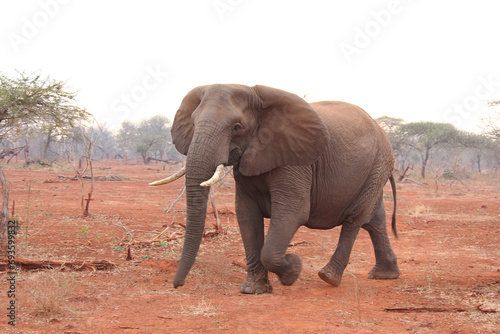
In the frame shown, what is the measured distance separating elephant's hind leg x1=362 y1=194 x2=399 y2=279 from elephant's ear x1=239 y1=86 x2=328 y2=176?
222 centimetres

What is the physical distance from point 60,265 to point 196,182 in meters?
2.79

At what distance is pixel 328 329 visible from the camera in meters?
3.95

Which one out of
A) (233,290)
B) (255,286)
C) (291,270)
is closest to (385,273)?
(291,270)

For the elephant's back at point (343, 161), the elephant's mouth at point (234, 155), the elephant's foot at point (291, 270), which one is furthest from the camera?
the elephant's back at point (343, 161)

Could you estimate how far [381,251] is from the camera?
6734 millimetres

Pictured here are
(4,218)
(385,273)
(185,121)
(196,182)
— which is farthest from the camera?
(4,218)

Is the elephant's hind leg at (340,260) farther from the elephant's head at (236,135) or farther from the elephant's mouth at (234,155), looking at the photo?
the elephant's mouth at (234,155)

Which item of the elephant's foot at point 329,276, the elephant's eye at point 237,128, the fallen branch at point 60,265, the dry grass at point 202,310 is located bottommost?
the fallen branch at point 60,265

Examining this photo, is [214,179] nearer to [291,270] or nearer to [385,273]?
[291,270]

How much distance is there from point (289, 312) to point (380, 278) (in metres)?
2.62

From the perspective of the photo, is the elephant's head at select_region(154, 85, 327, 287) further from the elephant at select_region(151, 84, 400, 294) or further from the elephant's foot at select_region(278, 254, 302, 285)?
the elephant's foot at select_region(278, 254, 302, 285)

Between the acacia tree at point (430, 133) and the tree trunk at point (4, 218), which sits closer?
the tree trunk at point (4, 218)

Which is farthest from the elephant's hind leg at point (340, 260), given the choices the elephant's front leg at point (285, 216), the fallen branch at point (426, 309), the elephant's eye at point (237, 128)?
the elephant's eye at point (237, 128)

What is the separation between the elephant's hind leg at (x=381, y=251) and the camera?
6664mm
